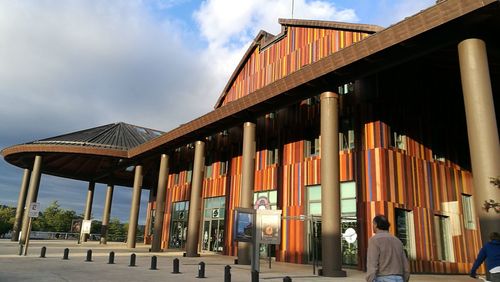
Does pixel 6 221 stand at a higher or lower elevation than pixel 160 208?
lower

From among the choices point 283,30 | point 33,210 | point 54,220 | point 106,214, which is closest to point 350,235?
point 283,30

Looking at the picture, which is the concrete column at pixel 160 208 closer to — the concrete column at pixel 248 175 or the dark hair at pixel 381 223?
the concrete column at pixel 248 175

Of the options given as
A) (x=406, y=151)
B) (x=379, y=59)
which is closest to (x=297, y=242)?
(x=406, y=151)

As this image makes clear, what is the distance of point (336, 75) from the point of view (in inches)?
707

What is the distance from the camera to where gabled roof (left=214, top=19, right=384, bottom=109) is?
2247cm

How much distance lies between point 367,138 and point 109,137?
29.6 m

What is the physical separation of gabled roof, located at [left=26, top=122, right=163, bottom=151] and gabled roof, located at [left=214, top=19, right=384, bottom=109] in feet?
39.4

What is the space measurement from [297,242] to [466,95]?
39.4 ft

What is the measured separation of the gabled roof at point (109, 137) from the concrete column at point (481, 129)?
31.7 metres

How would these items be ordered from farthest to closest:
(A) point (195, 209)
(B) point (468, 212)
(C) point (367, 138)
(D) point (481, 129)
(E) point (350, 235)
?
(A) point (195, 209) < (B) point (468, 212) < (C) point (367, 138) < (E) point (350, 235) < (D) point (481, 129)

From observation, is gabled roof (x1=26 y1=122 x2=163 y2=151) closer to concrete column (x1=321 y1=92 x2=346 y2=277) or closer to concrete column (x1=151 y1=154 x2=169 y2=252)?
concrete column (x1=151 y1=154 x2=169 y2=252)

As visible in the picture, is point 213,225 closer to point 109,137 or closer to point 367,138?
point 367,138

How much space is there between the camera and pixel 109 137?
41.0m

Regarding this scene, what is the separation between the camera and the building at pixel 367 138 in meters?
13.9
